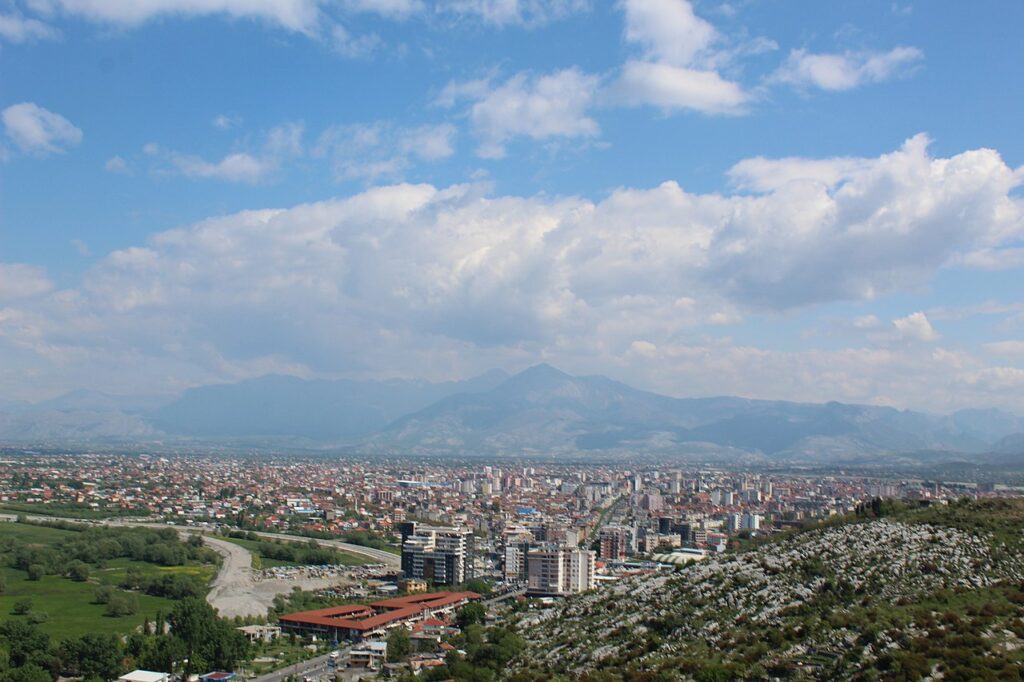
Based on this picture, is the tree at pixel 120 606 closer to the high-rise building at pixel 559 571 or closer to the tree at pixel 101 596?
the tree at pixel 101 596

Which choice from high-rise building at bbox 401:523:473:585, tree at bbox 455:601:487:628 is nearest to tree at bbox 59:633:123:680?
tree at bbox 455:601:487:628

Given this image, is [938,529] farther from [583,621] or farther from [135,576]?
[135,576]

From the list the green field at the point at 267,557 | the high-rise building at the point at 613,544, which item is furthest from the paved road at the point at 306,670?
the high-rise building at the point at 613,544

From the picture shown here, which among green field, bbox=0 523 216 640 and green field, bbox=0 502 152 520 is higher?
green field, bbox=0 502 152 520

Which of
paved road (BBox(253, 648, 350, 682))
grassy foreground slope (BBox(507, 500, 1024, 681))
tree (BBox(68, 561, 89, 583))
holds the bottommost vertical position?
paved road (BBox(253, 648, 350, 682))

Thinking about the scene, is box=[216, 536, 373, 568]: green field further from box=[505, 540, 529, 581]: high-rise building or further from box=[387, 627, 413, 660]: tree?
box=[387, 627, 413, 660]: tree

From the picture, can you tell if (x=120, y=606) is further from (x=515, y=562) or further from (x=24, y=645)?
(x=515, y=562)

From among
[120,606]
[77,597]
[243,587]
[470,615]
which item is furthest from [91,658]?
[243,587]
